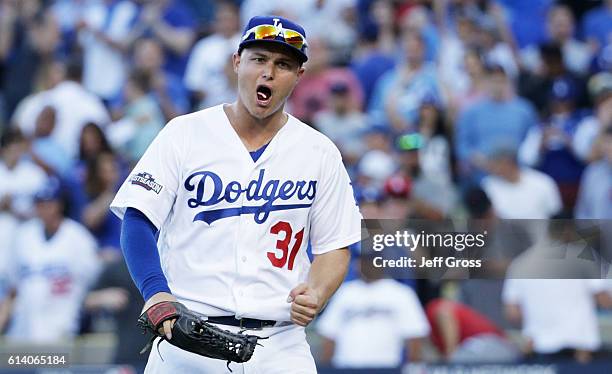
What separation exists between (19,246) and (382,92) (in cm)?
367

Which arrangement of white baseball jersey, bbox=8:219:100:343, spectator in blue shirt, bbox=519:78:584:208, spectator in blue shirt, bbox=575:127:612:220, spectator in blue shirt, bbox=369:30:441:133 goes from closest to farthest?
white baseball jersey, bbox=8:219:100:343 → spectator in blue shirt, bbox=575:127:612:220 → spectator in blue shirt, bbox=519:78:584:208 → spectator in blue shirt, bbox=369:30:441:133

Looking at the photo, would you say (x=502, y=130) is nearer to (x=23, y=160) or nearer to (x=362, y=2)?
(x=362, y=2)

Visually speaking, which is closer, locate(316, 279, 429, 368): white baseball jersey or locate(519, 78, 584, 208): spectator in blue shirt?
locate(316, 279, 429, 368): white baseball jersey

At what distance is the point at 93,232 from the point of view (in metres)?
8.92

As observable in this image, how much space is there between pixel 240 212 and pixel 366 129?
5731mm

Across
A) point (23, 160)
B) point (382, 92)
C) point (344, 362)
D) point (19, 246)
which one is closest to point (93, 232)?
point (19, 246)

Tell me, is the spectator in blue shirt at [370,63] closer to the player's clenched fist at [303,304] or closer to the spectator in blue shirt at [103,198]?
the spectator in blue shirt at [103,198]

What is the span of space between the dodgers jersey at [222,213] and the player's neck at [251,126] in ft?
0.11

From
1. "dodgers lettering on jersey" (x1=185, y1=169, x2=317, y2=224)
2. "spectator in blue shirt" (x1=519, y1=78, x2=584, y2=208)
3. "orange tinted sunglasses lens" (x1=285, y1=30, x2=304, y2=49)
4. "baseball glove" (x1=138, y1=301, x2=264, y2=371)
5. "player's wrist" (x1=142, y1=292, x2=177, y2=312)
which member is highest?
"spectator in blue shirt" (x1=519, y1=78, x2=584, y2=208)

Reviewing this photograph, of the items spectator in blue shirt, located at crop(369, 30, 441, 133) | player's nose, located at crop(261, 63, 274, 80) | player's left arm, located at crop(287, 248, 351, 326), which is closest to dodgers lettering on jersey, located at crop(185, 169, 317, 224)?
player's left arm, located at crop(287, 248, 351, 326)

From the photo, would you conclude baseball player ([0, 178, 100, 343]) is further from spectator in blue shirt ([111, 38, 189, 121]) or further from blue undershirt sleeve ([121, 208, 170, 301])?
blue undershirt sleeve ([121, 208, 170, 301])

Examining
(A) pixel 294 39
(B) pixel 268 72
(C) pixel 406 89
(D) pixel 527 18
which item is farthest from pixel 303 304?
(D) pixel 527 18

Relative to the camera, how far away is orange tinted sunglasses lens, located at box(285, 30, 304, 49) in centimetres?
440

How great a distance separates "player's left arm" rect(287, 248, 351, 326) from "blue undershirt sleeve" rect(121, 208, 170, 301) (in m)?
0.46
